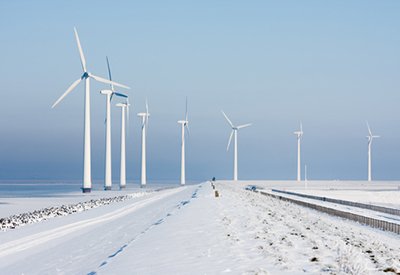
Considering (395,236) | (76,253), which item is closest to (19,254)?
(76,253)

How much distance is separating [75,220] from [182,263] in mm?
20704

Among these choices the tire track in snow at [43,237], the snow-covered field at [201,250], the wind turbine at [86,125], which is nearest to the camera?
the snow-covered field at [201,250]

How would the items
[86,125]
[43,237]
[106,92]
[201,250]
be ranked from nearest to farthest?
[201,250], [43,237], [86,125], [106,92]

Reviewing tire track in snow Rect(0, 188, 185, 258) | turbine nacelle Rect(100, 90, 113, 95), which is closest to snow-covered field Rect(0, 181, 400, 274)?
tire track in snow Rect(0, 188, 185, 258)

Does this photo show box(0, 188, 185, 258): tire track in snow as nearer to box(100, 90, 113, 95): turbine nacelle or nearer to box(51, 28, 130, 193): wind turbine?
box(51, 28, 130, 193): wind turbine

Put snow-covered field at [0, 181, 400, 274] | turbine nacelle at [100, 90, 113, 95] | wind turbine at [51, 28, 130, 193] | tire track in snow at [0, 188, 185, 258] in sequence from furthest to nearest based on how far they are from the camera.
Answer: turbine nacelle at [100, 90, 113, 95] < wind turbine at [51, 28, 130, 193] < tire track in snow at [0, 188, 185, 258] < snow-covered field at [0, 181, 400, 274]

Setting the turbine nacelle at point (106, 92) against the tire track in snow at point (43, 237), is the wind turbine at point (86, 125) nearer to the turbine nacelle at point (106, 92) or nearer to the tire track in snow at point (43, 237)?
the turbine nacelle at point (106, 92)

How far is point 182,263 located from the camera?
1174 centimetres

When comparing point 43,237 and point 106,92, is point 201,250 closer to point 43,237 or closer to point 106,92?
point 43,237

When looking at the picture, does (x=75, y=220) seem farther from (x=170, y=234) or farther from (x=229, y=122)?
(x=229, y=122)

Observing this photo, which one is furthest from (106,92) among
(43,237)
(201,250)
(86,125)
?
(201,250)

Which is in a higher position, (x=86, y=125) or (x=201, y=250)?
(x=86, y=125)

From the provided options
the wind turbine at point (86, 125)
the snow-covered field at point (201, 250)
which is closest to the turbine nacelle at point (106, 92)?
the wind turbine at point (86, 125)

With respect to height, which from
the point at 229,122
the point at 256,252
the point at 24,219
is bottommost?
the point at 24,219
